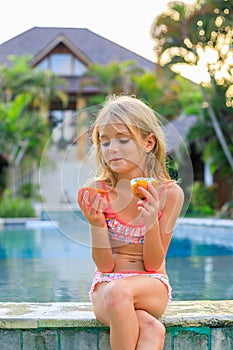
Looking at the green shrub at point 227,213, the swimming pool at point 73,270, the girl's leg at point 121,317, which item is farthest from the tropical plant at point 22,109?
the girl's leg at point 121,317

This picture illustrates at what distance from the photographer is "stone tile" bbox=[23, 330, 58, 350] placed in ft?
8.64

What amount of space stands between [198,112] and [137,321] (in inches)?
674

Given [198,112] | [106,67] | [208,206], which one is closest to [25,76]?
[106,67]

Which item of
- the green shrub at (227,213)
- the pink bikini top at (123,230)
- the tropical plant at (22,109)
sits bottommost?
the green shrub at (227,213)

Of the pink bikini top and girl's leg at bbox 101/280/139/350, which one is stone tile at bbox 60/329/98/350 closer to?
girl's leg at bbox 101/280/139/350

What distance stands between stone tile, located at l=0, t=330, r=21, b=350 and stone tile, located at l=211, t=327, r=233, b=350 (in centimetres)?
83

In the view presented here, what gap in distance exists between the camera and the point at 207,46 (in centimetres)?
1656

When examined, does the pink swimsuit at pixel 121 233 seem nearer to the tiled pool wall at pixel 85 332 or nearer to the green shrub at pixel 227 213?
the tiled pool wall at pixel 85 332

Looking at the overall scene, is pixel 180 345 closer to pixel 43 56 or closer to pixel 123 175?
pixel 123 175

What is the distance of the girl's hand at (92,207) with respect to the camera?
2.48 m

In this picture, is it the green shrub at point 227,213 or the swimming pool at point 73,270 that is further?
the green shrub at point 227,213

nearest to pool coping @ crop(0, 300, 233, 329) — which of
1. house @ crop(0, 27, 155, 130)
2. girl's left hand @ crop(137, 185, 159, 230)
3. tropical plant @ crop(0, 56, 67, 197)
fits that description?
girl's left hand @ crop(137, 185, 159, 230)

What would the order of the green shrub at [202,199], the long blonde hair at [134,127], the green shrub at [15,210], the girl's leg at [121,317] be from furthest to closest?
1. the green shrub at [202,199]
2. the green shrub at [15,210]
3. the long blonde hair at [134,127]
4. the girl's leg at [121,317]

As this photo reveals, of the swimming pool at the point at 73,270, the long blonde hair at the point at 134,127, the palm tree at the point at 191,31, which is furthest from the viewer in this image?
the palm tree at the point at 191,31
